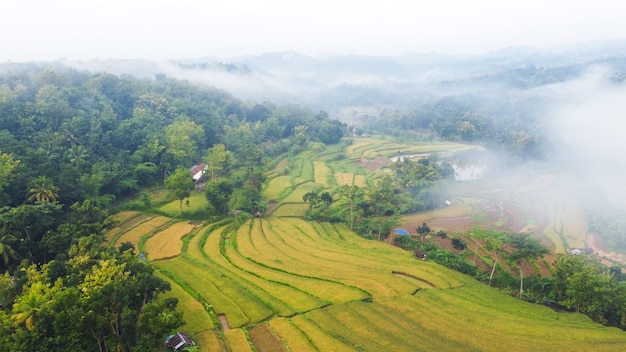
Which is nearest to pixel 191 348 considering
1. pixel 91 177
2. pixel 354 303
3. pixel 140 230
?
pixel 354 303

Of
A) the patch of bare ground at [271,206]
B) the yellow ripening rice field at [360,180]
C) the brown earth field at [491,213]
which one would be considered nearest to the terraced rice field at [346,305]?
the brown earth field at [491,213]

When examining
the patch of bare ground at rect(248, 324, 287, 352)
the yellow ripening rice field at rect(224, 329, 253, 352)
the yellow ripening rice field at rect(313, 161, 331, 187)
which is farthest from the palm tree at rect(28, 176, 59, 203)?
the yellow ripening rice field at rect(313, 161, 331, 187)

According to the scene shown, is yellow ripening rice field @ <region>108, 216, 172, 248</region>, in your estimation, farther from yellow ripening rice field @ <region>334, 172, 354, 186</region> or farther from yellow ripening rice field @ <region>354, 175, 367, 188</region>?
yellow ripening rice field @ <region>354, 175, 367, 188</region>

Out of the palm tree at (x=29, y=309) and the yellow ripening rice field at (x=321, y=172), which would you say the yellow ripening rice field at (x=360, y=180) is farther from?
the palm tree at (x=29, y=309)

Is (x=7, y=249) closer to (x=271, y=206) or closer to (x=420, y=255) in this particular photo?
(x=271, y=206)

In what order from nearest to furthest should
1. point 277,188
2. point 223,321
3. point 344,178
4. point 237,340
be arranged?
point 237,340
point 223,321
point 277,188
point 344,178

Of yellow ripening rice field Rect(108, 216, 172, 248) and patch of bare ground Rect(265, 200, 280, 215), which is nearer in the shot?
yellow ripening rice field Rect(108, 216, 172, 248)

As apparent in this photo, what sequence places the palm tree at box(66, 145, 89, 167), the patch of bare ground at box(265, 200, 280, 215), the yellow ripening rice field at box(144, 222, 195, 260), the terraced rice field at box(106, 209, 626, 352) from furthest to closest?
1. the patch of bare ground at box(265, 200, 280, 215)
2. the palm tree at box(66, 145, 89, 167)
3. the yellow ripening rice field at box(144, 222, 195, 260)
4. the terraced rice field at box(106, 209, 626, 352)
